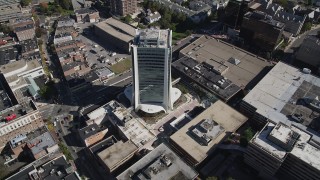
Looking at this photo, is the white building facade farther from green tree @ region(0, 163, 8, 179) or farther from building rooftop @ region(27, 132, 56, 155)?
green tree @ region(0, 163, 8, 179)

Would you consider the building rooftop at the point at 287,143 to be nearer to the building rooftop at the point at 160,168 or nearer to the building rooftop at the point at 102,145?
the building rooftop at the point at 160,168

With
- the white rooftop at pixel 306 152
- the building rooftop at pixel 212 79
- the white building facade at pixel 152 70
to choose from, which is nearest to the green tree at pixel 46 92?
the white building facade at pixel 152 70

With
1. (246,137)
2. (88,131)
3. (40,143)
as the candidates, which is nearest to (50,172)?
(40,143)

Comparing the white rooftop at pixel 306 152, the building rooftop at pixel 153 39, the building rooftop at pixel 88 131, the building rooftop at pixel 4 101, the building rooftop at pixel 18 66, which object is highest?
the building rooftop at pixel 153 39

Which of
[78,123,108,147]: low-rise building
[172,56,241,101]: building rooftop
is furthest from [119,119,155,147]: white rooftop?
[172,56,241,101]: building rooftop

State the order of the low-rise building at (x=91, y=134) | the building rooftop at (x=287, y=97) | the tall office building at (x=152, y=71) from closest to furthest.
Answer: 1. the tall office building at (x=152, y=71)
2. the low-rise building at (x=91, y=134)
3. the building rooftop at (x=287, y=97)

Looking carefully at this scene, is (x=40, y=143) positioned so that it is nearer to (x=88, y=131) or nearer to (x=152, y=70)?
(x=88, y=131)
